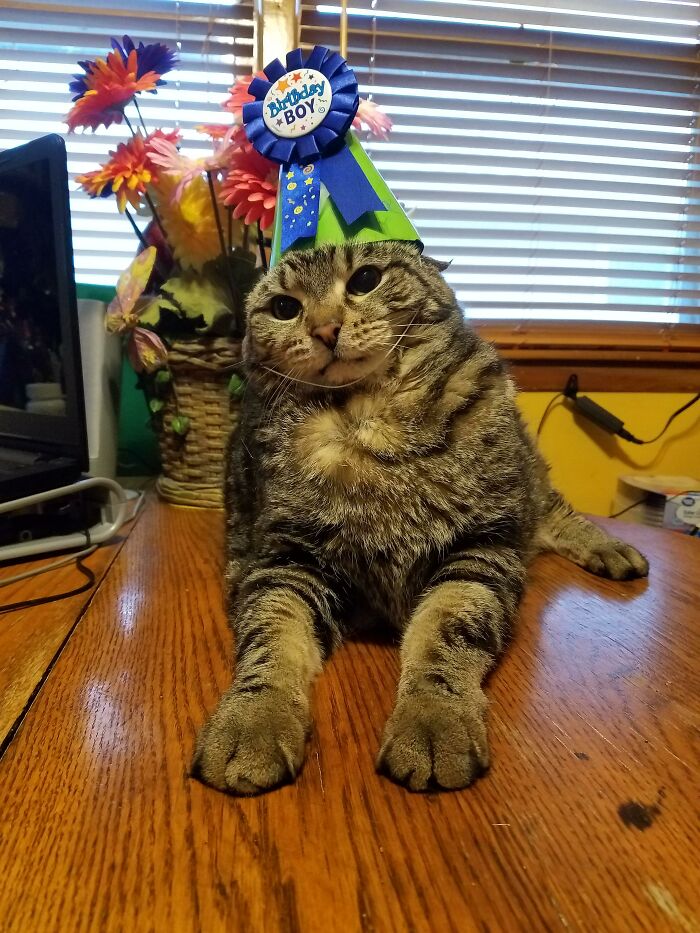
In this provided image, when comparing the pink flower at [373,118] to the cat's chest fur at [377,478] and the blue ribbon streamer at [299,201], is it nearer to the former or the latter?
the blue ribbon streamer at [299,201]

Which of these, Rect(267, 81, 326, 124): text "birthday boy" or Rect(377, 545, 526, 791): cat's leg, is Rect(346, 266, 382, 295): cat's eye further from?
Rect(377, 545, 526, 791): cat's leg

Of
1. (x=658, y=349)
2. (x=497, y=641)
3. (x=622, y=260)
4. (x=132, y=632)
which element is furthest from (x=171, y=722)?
(x=622, y=260)

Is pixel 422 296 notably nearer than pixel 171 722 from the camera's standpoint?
No

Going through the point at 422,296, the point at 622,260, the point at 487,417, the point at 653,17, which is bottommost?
the point at 487,417

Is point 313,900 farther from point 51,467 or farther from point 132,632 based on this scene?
point 51,467

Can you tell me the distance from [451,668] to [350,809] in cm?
19

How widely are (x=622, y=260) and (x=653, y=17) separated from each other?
2.00 feet

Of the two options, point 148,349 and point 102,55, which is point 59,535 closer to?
point 148,349

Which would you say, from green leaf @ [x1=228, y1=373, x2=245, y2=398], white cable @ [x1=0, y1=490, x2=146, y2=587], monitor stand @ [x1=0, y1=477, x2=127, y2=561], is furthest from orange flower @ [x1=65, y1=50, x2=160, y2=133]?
white cable @ [x1=0, y1=490, x2=146, y2=587]

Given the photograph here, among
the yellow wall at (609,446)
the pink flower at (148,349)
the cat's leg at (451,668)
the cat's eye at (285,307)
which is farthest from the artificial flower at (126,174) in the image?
the yellow wall at (609,446)

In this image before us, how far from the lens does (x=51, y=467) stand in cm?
100

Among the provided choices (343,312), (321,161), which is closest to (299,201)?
(321,161)

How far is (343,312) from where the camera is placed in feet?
2.47

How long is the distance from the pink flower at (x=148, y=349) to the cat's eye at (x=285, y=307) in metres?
0.43
